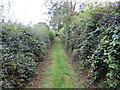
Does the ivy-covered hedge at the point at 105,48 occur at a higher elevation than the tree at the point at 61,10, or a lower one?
lower

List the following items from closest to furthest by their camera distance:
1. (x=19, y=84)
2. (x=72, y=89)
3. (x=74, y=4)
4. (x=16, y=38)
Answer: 1. (x=19, y=84)
2. (x=72, y=89)
3. (x=16, y=38)
4. (x=74, y=4)

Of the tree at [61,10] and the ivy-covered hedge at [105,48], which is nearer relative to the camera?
the ivy-covered hedge at [105,48]

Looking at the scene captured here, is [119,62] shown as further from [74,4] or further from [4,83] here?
[74,4]

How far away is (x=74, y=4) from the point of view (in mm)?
13727

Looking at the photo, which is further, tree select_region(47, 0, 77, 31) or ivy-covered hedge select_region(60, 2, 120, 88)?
tree select_region(47, 0, 77, 31)

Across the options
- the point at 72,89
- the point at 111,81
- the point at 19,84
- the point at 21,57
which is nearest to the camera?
the point at 111,81

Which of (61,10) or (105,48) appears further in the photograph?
(61,10)

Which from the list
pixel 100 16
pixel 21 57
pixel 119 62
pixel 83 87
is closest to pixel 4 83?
pixel 21 57

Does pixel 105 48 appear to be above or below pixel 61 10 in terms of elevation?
below

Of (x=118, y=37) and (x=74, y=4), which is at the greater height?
(x=74, y=4)

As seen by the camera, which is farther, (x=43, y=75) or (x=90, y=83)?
(x=43, y=75)

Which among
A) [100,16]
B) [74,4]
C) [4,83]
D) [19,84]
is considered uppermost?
[74,4]

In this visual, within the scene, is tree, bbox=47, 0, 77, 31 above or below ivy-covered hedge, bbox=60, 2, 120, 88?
above

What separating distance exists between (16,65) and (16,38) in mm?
1604
